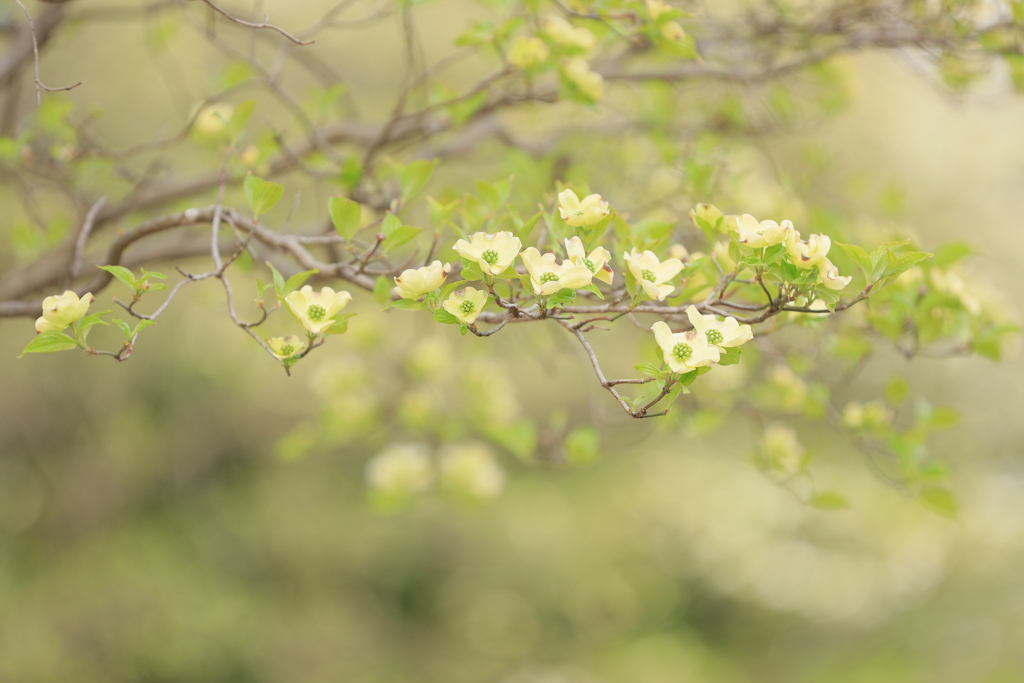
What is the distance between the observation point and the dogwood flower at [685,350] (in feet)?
1.37

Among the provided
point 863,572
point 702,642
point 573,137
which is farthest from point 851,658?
point 573,137

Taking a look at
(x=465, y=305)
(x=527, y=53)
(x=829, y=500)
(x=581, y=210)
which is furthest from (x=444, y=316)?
(x=829, y=500)

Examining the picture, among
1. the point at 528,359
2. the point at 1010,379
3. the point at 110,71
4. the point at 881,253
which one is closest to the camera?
the point at 881,253

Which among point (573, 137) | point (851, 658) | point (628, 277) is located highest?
point (628, 277)

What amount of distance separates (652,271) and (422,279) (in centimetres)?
16

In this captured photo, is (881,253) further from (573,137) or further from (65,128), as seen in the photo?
(65,128)

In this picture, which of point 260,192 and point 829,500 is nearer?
point 260,192

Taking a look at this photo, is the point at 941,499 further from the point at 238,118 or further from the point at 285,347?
the point at 238,118

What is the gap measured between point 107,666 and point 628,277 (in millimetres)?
A: 1927

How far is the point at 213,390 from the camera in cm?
230

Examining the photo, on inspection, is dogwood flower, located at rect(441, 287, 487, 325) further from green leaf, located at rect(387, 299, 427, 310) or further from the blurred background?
the blurred background

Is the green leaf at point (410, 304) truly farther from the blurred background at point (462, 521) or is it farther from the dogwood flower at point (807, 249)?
the blurred background at point (462, 521)

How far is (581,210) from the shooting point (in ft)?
1.53

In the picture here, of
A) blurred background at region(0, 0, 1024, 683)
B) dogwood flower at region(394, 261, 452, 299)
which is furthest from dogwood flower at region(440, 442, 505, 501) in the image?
dogwood flower at region(394, 261, 452, 299)
